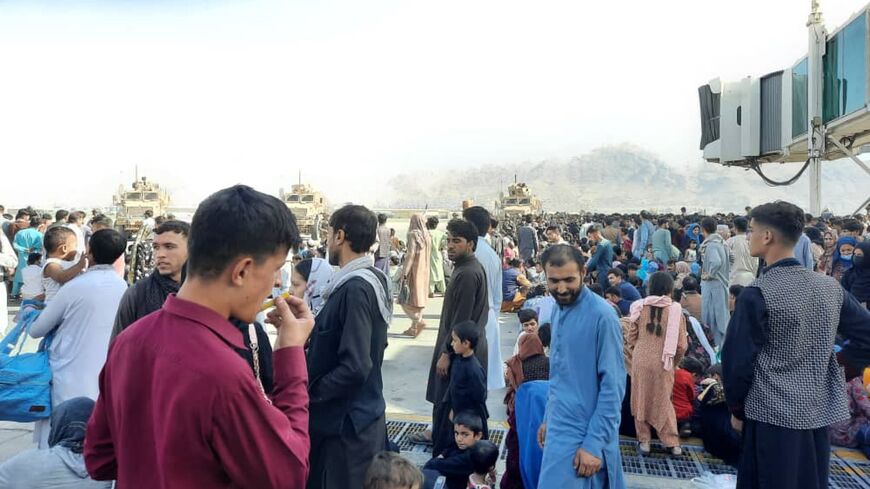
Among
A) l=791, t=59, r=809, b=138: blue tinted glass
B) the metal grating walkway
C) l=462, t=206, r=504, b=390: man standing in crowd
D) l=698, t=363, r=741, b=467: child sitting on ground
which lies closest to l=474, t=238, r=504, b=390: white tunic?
l=462, t=206, r=504, b=390: man standing in crowd

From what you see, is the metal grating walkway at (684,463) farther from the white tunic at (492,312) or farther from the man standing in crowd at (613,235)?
the man standing in crowd at (613,235)

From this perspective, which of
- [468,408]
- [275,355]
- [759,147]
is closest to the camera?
[275,355]

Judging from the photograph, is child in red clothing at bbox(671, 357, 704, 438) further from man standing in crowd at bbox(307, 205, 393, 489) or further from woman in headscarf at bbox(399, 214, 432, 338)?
woman in headscarf at bbox(399, 214, 432, 338)

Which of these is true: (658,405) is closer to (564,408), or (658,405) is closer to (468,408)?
(468,408)

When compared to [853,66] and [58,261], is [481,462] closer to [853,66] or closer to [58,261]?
[58,261]

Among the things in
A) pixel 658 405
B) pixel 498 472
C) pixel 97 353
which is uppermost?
pixel 97 353

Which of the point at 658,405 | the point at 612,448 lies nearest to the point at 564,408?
the point at 612,448

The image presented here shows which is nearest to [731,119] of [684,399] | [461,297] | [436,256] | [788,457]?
[436,256]

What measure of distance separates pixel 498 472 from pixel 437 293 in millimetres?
8175

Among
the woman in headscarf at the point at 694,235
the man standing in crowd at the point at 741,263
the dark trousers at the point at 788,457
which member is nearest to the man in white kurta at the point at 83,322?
the dark trousers at the point at 788,457

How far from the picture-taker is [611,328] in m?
2.59

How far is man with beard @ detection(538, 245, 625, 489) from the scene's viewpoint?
99.7 inches

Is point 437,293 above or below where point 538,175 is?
below

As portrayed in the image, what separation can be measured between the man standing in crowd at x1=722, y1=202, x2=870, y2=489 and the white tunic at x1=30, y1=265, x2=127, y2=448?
122 inches
